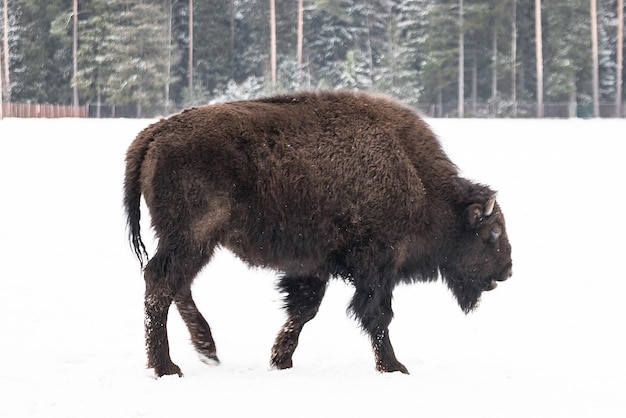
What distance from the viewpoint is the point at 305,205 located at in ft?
21.0

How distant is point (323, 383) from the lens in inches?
234

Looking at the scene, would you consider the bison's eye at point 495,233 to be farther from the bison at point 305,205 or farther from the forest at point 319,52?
the forest at point 319,52

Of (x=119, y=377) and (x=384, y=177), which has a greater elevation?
(x=384, y=177)

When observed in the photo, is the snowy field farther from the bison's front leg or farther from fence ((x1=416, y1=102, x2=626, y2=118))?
fence ((x1=416, y1=102, x2=626, y2=118))

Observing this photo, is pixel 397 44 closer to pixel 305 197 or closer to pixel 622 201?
pixel 622 201

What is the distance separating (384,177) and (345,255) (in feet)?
2.24

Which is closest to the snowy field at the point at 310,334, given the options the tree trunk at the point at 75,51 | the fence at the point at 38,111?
the fence at the point at 38,111

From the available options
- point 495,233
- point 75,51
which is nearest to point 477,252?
point 495,233

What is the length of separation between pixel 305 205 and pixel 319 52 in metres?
51.7

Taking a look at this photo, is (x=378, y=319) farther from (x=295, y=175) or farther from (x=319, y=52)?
(x=319, y=52)

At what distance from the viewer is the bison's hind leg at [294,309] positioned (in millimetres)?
6605

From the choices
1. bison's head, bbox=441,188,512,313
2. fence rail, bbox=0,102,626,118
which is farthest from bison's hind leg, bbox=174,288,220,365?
fence rail, bbox=0,102,626,118

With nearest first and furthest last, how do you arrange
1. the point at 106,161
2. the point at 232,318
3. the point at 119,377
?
1. the point at 119,377
2. the point at 232,318
3. the point at 106,161

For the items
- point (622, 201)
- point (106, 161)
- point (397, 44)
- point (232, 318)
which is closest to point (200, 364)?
point (232, 318)
